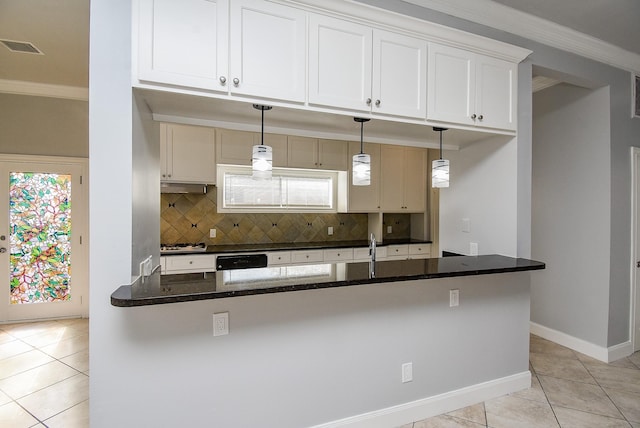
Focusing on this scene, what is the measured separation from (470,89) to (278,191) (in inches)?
109

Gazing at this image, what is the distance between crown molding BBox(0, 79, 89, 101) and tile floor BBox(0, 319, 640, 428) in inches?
115

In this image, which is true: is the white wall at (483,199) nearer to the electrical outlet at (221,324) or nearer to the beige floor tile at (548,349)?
the beige floor tile at (548,349)

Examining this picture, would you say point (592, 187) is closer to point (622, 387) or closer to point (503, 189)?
point (503, 189)

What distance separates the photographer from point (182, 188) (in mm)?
3795

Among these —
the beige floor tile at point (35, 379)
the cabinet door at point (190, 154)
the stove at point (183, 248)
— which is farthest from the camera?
the cabinet door at point (190, 154)

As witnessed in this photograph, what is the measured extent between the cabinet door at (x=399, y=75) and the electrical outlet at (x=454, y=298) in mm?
1245

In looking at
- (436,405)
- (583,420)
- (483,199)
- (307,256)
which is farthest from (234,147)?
(583,420)

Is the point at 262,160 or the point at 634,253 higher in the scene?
the point at 262,160

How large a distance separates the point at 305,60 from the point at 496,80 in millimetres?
1479

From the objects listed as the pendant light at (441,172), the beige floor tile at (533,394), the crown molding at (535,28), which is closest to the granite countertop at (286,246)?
the pendant light at (441,172)

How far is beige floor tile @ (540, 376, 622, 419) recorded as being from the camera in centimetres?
232

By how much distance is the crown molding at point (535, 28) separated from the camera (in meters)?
2.27

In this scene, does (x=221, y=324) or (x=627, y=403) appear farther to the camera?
(x=627, y=403)

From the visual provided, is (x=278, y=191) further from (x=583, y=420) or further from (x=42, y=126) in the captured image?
(x=583, y=420)
